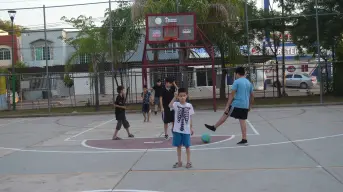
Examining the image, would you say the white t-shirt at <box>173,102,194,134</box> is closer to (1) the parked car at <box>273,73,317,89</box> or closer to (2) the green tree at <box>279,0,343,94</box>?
(2) the green tree at <box>279,0,343,94</box>

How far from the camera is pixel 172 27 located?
21.0m

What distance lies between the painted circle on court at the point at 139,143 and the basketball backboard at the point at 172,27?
9757 millimetres

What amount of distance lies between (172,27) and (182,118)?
43.9ft

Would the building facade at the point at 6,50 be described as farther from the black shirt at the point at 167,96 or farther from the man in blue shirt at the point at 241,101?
the man in blue shirt at the point at 241,101

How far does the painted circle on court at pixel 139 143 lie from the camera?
35.4 ft

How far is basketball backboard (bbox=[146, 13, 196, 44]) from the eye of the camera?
21.0 metres

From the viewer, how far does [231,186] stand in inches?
261

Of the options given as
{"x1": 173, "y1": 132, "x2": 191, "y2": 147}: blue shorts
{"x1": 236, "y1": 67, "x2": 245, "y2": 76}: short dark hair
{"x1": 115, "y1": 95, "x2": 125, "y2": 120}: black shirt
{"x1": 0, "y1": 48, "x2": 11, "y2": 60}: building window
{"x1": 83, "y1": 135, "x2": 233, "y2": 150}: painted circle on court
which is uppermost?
{"x1": 0, "y1": 48, "x2": 11, "y2": 60}: building window

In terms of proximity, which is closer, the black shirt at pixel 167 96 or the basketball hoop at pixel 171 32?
the black shirt at pixel 167 96

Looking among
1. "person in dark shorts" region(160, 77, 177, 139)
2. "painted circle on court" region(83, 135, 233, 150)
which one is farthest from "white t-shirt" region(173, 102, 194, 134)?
"person in dark shorts" region(160, 77, 177, 139)

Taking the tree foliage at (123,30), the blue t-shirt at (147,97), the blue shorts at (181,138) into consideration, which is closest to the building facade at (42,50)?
the tree foliage at (123,30)

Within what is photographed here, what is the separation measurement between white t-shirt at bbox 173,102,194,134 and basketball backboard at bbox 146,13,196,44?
1312cm

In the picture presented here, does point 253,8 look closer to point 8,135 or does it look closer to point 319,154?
point 8,135

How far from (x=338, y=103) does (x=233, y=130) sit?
10626 millimetres
